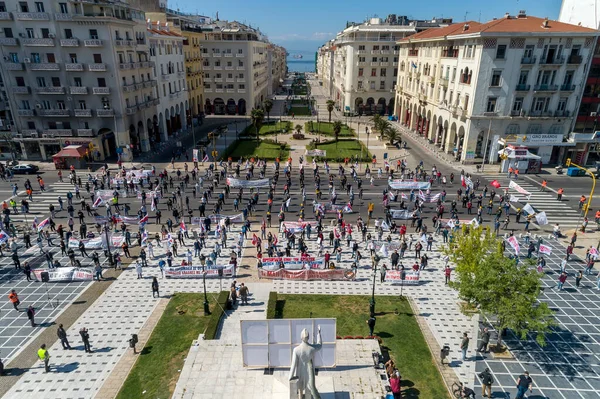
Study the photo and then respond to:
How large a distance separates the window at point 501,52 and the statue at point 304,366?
183 ft

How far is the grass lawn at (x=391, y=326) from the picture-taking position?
2116cm

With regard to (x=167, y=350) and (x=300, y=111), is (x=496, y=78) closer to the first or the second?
(x=167, y=350)

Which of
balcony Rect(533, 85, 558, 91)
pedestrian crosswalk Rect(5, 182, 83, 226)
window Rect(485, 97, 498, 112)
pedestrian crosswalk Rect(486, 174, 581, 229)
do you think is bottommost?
pedestrian crosswalk Rect(486, 174, 581, 229)

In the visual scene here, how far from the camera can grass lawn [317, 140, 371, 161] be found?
6756cm

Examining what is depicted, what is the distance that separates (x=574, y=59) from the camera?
57.2m

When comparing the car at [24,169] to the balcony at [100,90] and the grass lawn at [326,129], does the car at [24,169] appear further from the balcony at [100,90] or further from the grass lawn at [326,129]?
the grass lawn at [326,129]

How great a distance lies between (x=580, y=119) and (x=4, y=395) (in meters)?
74.6

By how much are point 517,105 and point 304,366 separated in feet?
189

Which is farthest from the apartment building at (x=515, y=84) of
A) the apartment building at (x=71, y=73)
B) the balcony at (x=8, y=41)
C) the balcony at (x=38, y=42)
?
the balcony at (x=8, y=41)

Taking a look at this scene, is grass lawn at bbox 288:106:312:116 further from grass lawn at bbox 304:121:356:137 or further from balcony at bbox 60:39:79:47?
balcony at bbox 60:39:79:47

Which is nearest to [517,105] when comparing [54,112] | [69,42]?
[69,42]

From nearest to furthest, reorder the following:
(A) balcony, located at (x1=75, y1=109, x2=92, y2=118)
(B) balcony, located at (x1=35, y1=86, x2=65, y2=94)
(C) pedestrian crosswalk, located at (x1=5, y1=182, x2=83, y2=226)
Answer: (C) pedestrian crosswalk, located at (x1=5, y1=182, x2=83, y2=226) → (B) balcony, located at (x1=35, y1=86, x2=65, y2=94) → (A) balcony, located at (x1=75, y1=109, x2=92, y2=118)

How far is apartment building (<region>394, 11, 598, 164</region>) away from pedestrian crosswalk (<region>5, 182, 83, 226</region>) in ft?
186

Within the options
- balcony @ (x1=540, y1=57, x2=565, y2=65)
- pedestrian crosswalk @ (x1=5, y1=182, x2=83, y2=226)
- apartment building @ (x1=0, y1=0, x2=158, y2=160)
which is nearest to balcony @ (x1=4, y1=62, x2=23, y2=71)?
apartment building @ (x1=0, y1=0, x2=158, y2=160)
